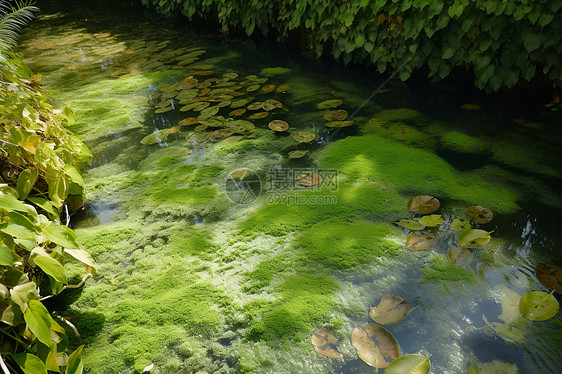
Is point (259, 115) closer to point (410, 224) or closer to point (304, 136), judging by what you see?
point (304, 136)

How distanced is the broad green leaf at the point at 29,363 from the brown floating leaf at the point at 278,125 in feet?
7.26

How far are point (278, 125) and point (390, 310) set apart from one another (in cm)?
189

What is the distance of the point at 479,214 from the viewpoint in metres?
1.91

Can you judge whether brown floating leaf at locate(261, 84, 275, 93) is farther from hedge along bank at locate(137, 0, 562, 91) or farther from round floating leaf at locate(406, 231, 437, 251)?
round floating leaf at locate(406, 231, 437, 251)

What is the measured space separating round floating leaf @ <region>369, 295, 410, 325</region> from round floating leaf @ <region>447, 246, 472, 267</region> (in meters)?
0.34

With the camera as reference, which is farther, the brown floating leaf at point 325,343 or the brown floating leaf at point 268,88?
the brown floating leaf at point 268,88

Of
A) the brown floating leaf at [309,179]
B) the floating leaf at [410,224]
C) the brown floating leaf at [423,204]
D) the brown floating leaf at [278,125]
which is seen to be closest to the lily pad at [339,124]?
the brown floating leaf at [278,125]

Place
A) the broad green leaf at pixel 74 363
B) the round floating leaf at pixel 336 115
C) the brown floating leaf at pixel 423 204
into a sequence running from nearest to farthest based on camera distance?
1. the broad green leaf at pixel 74 363
2. the brown floating leaf at pixel 423 204
3. the round floating leaf at pixel 336 115

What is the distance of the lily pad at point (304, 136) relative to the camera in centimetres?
279

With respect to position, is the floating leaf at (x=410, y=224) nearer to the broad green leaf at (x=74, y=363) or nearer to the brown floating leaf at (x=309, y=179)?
the brown floating leaf at (x=309, y=179)

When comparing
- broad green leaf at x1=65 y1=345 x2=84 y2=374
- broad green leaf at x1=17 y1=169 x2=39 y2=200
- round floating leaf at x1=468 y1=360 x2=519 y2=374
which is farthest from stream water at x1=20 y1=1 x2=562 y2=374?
broad green leaf at x1=17 y1=169 x2=39 y2=200

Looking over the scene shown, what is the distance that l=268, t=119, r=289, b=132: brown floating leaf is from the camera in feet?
9.75

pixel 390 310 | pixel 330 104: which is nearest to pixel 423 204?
pixel 390 310

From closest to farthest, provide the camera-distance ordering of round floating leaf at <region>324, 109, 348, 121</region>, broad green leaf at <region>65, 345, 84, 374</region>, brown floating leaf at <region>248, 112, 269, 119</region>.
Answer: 1. broad green leaf at <region>65, 345, 84, 374</region>
2. round floating leaf at <region>324, 109, 348, 121</region>
3. brown floating leaf at <region>248, 112, 269, 119</region>
